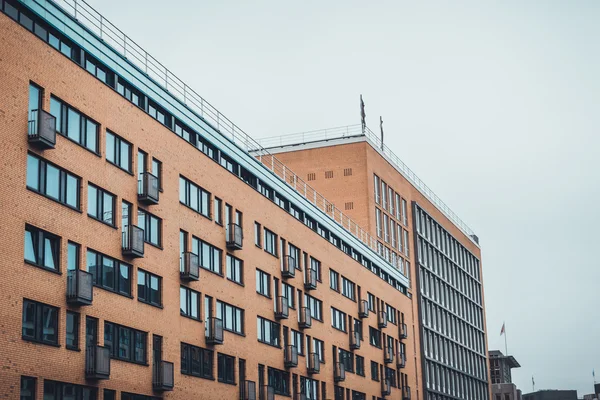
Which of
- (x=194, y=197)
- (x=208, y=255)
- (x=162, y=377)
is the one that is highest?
(x=194, y=197)

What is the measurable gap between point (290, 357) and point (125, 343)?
20.2m

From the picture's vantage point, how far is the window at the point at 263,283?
200 ft

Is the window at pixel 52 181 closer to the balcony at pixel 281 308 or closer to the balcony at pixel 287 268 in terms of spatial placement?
the balcony at pixel 281 308

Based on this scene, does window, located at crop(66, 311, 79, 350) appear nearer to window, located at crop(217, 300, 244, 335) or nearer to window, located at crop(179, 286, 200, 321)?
window, located at crop(179, 286, 200, 321)

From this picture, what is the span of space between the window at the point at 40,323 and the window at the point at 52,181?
4456mm

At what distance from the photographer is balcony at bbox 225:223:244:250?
56691mm

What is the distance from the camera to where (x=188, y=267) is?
5106cm

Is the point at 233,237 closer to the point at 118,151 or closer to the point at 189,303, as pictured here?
the point at 189,303

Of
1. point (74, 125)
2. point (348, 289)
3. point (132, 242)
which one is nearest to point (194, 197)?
point (132, 242)

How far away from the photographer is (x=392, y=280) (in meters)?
93.1

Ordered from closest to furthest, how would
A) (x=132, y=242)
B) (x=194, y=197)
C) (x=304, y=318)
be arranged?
(x=132, y=242) → (x=194, y=197) → (x=304, y=318)

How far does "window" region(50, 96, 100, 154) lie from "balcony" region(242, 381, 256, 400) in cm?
1852

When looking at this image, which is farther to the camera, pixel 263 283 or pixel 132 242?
pixel 263 283

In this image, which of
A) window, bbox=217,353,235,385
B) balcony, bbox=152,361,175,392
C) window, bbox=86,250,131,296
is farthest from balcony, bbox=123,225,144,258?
window, bbox=217,353,235,385
